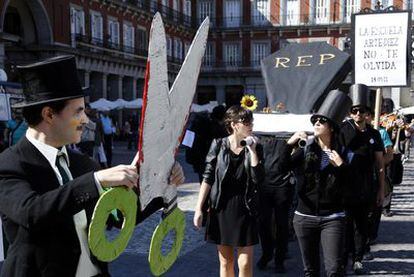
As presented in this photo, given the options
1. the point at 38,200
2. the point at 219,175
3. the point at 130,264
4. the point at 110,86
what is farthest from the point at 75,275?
the point at 110,86

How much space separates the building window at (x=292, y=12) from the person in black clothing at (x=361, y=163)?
42.6 m

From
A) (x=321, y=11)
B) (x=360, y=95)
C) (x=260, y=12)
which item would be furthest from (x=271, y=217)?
(x=260, y=12)

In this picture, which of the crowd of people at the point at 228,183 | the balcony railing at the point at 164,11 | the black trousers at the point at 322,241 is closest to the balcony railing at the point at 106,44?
the balcony railing at the point at 164,11

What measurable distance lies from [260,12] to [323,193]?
45.2m

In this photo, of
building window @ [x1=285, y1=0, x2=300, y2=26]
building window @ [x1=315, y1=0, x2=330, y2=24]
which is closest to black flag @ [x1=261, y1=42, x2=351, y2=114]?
building window @ [x1=315, y1=0, x2=330, y2=24]

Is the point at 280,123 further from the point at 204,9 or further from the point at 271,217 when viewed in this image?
the point at 204,9

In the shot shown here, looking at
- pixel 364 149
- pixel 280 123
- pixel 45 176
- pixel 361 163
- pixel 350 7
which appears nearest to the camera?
pixel 45 176

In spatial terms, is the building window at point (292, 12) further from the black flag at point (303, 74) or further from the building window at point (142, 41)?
the black flag at point (303, 74)

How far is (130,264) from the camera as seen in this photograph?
19.0ft

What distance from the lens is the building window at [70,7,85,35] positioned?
2836cm

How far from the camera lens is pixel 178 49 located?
43406 millimetres

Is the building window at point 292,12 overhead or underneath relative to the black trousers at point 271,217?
overhead

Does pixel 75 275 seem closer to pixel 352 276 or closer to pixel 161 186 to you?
pixel 161 186

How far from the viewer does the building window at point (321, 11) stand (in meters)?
45.7
